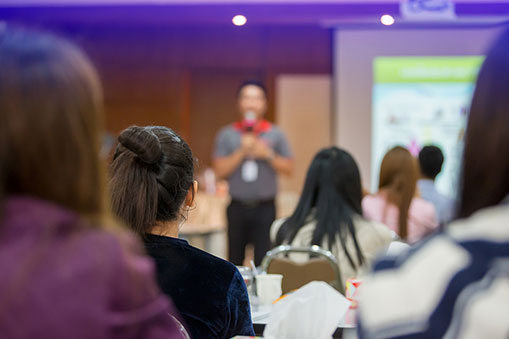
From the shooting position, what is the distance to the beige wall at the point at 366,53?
246 inches

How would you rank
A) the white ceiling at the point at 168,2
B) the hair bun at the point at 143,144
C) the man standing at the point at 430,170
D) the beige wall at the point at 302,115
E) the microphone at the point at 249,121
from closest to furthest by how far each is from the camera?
the hair bun at the point at 143,144 < the man standing at the point at 430,170 < the microphone at the point at 249,121 < the white ceiling at the point at 168,2 < the beige wall at the point at 302,115

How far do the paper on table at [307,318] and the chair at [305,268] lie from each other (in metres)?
0.88

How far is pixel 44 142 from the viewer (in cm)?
81

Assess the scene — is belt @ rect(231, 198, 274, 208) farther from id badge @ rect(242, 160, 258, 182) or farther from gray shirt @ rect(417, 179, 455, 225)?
gray shirt @ rect(417, 179, 455, 225)

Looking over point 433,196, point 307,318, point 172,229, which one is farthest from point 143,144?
point 433,196

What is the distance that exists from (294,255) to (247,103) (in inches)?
86.2

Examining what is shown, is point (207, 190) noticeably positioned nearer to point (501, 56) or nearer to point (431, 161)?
point (431, 161)

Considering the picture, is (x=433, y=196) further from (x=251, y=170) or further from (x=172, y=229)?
(x=172, y=229)

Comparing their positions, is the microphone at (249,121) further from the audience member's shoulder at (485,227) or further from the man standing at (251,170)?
the audience member's shoulder at (485,227)

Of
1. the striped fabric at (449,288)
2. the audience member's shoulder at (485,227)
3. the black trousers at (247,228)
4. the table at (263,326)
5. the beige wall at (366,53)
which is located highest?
the beige wall at (366,53)

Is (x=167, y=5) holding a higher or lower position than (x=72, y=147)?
higher

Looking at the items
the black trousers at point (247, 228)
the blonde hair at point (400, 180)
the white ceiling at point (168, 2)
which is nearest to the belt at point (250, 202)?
the black trousers at point (247, 228)

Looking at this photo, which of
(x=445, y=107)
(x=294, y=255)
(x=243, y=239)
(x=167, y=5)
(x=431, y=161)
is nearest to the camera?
(x=294, y=255)

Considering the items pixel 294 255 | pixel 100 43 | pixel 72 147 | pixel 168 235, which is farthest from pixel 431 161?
pixel 100 43
